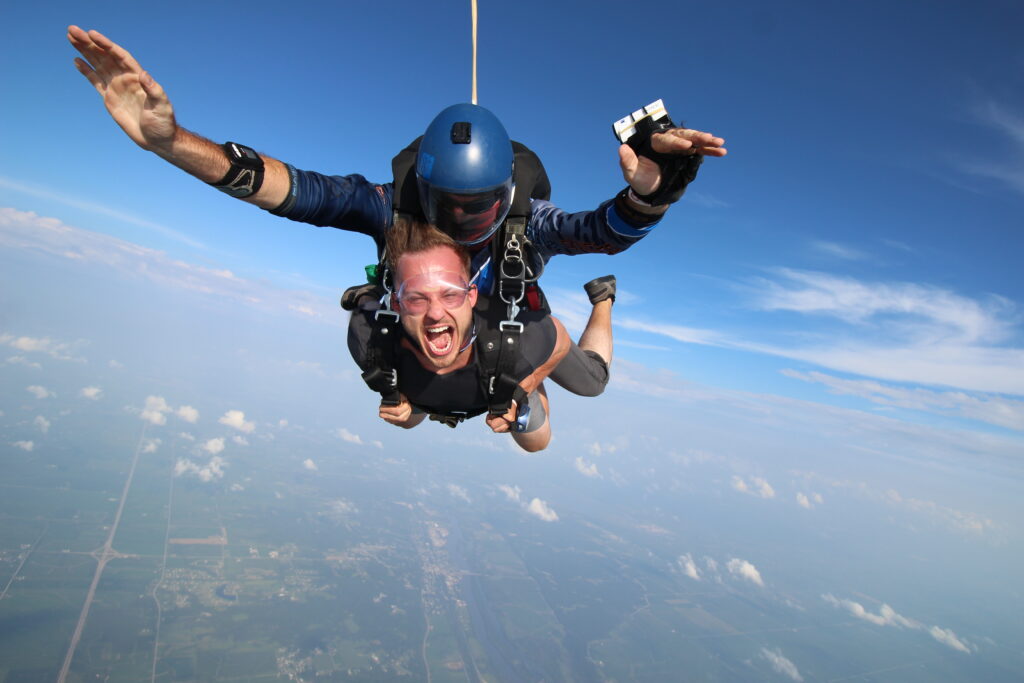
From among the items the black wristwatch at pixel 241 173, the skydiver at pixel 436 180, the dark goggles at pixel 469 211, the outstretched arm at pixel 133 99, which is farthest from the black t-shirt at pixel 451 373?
the outstretched arm at pixel 133 99

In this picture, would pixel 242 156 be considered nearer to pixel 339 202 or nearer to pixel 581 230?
pixel 339 202

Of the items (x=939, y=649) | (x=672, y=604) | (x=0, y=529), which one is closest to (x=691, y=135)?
(x=0, y=529)

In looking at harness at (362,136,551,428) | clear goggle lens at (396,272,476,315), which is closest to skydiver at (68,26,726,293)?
harness at (362,136,551,428)

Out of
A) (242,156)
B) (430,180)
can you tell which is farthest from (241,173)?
(430,180)

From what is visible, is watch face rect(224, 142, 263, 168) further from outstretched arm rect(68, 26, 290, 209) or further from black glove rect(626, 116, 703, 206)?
black glove rect(626, 116, 703, 206)

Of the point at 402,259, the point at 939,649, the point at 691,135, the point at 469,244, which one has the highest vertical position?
the point at 691,135

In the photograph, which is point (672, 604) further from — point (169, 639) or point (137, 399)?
point (137, 399)
